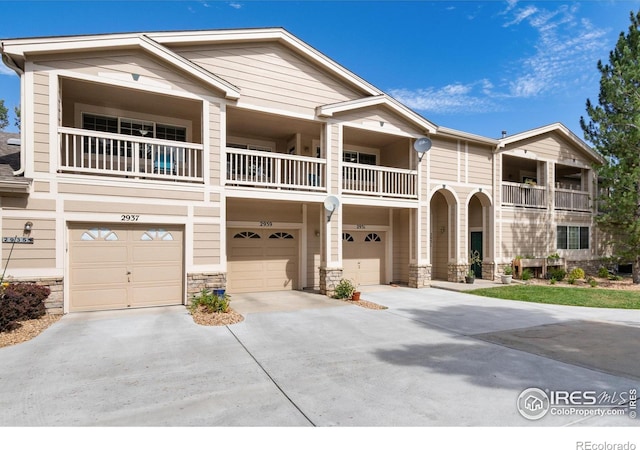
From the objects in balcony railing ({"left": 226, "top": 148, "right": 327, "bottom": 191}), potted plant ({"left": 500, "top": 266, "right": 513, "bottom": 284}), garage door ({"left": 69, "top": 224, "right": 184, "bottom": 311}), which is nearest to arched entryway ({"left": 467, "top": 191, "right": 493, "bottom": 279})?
potted plant ({"left": 500, "top": 266, "right": 513, "bottom": 284})

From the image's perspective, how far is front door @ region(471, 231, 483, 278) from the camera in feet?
54.6

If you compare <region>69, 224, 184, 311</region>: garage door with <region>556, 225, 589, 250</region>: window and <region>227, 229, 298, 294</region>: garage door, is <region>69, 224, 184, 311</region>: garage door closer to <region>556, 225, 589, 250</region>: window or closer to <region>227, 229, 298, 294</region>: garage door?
<region>227, 229, 298, 294</region>: garage door

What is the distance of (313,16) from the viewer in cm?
1228

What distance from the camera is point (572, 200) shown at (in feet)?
60.4

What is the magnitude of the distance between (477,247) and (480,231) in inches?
33.0

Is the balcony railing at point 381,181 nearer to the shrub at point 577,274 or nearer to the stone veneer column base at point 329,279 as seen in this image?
the stone veneer column base at point 329,279

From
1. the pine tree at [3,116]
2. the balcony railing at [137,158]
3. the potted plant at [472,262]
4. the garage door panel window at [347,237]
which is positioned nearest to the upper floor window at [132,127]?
the balcony railing at [137,158]

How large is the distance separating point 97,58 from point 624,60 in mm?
20126

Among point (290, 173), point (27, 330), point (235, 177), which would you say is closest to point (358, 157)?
point (290, 173)

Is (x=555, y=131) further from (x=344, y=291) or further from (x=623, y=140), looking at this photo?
(x=344, y=291)

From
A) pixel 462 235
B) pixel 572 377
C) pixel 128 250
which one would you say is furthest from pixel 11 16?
pixel 462 235

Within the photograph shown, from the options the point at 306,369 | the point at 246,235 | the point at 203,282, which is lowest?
the point at 306,369

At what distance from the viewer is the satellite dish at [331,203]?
Answer: 38.0ft

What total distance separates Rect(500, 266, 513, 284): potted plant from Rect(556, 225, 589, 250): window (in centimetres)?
429
